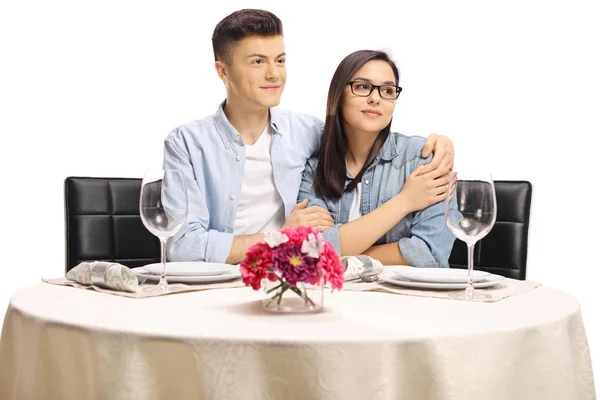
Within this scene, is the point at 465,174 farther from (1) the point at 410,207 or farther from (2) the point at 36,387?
(2) the point at 36,387

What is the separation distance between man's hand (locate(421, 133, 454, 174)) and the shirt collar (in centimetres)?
64

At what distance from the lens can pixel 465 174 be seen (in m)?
2.13

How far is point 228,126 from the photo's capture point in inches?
134

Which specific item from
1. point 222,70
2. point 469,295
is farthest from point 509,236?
point 222,70

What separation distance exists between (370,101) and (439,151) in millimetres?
330

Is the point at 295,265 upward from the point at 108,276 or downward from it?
upward

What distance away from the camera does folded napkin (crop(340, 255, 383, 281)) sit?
236 centimetres

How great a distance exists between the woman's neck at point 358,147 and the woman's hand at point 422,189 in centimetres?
25

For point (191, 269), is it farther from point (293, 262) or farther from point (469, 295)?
point (469, 295)

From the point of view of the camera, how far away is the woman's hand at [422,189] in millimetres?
3006

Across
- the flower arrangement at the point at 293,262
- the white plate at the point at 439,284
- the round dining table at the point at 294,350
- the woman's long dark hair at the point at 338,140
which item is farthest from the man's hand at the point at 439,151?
the flower arrangement at the point at 293,262

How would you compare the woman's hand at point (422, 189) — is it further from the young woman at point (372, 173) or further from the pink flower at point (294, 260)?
the pink flower at point (294, 260)

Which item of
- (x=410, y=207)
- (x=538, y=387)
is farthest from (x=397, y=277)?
(x=410, y=207)

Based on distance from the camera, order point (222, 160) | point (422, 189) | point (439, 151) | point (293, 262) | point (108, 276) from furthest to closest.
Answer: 1. point (222, 160)
2. point (439, 151)
3. point (422, 189)
4. point (108, 276)
5. point (293, 262)
